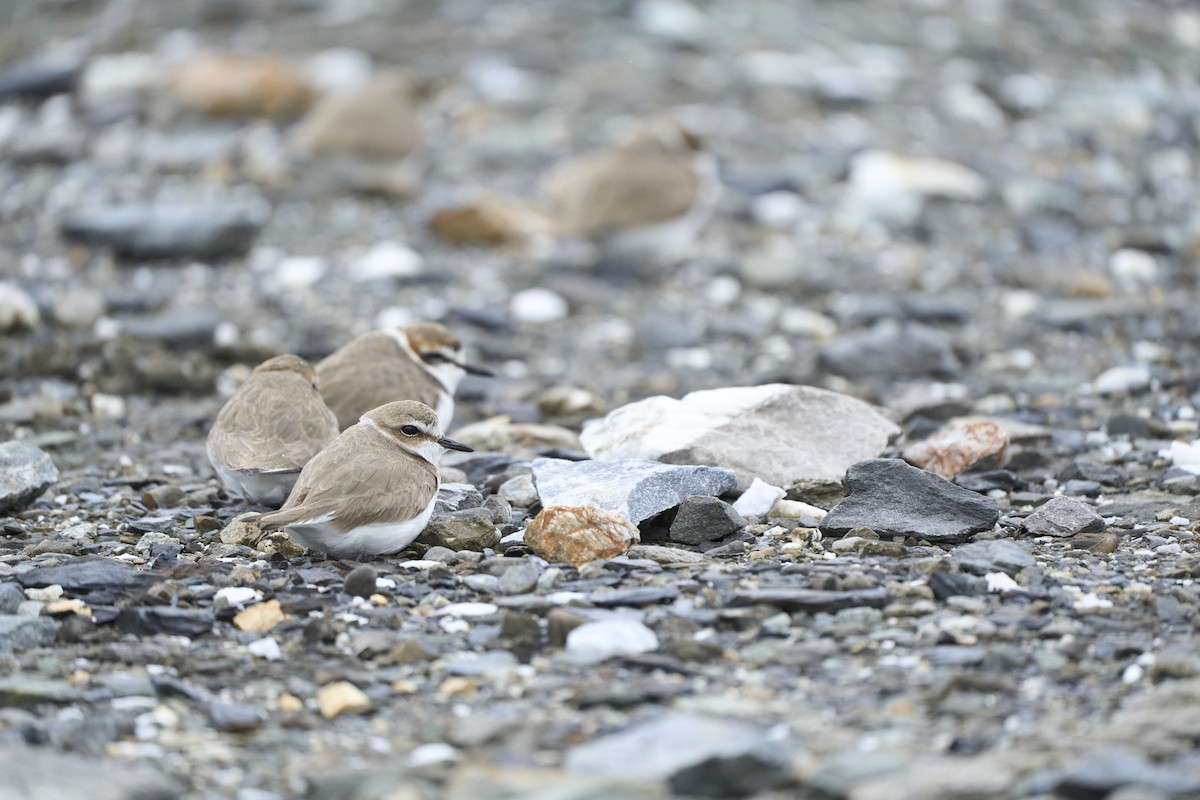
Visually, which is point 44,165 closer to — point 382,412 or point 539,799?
point 382,412

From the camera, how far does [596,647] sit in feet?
14.2

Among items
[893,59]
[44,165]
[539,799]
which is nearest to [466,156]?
[44,165]

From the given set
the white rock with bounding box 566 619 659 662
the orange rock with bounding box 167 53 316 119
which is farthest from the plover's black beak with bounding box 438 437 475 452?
the orange rock with bounding box 167 53 316 119

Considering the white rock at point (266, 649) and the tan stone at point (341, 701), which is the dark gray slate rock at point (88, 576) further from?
the tan stone at point (341, 701)

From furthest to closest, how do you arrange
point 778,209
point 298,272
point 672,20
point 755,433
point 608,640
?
point 672,20 → point 778,209 → point 298,272 → point 755,433 → point 608,640

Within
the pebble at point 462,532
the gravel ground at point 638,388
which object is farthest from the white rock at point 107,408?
the pebble at point 462,532

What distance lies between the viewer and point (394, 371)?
23.0 feet

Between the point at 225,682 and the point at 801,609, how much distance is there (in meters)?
1.84

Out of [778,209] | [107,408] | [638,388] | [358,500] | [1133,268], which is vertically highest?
[358,500]

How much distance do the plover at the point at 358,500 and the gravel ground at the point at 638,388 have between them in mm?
120

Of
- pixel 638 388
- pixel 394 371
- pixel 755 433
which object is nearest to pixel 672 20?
pixel 638 388

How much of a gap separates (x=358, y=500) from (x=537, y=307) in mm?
A: 5100

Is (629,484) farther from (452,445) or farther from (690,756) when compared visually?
(690,756)

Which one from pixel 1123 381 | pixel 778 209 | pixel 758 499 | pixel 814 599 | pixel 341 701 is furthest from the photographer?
pixel 778 209
